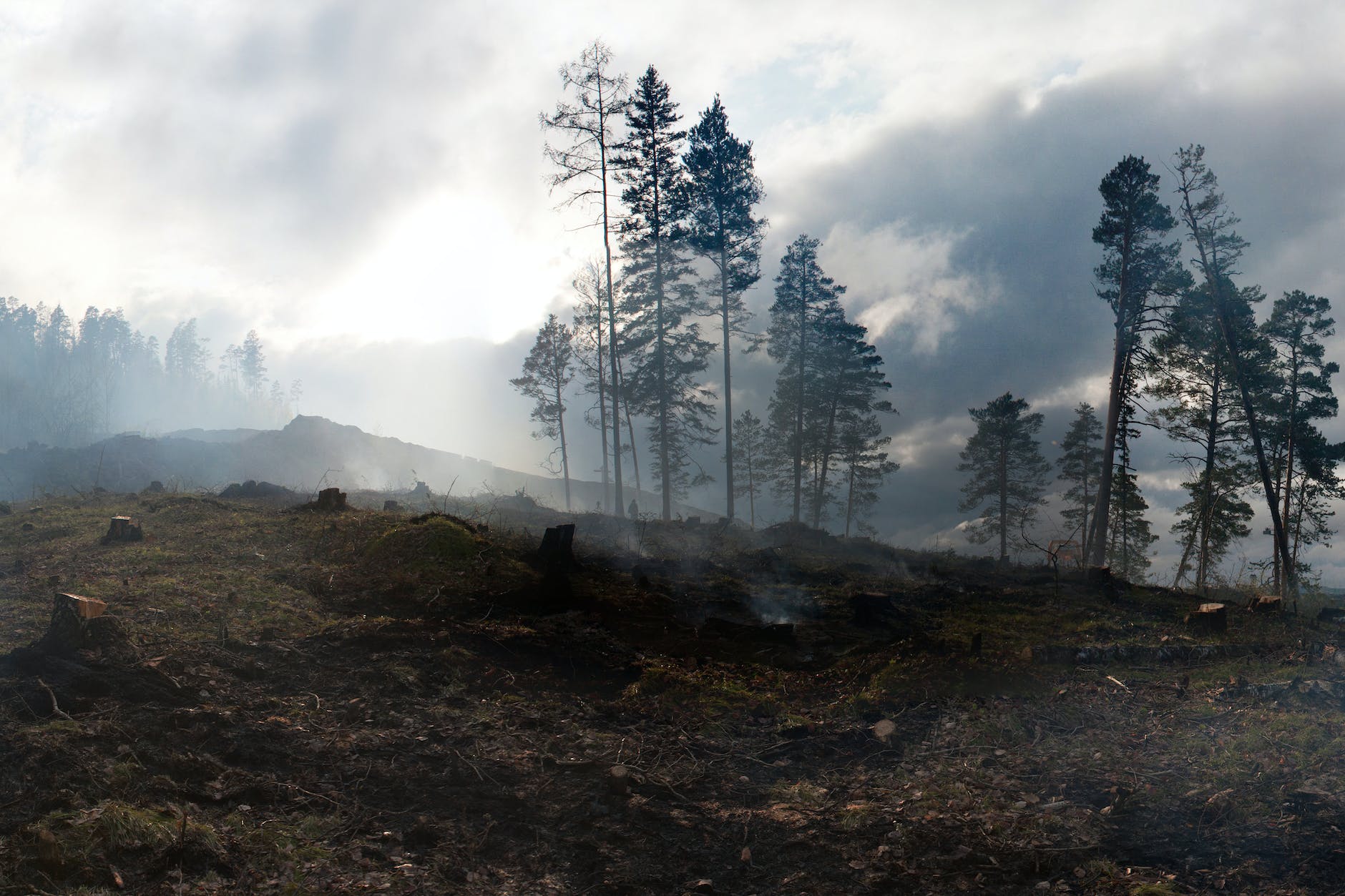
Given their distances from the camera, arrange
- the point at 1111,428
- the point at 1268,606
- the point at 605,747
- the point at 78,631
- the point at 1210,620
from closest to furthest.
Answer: the point at 605,747 < the point at 78,631 < the point at 1210,620 < the point at 1268,606 < the point at 1111,428

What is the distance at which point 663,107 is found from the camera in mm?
26969

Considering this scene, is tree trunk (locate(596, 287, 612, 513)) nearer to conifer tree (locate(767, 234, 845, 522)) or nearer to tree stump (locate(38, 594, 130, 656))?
conifer tree (locate(767, 234, 845, 522))

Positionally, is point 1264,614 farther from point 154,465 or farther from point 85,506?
point 154,465

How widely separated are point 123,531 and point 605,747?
459 inches

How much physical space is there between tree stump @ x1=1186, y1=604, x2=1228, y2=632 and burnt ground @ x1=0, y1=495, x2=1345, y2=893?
2.41 feet

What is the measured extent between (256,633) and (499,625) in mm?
2787

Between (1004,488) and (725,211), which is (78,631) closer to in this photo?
(725,211)

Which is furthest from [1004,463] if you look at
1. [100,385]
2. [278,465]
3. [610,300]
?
[100,385]

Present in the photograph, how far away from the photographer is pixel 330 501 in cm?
1543

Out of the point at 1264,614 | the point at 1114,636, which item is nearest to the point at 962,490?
the point at 1264,614

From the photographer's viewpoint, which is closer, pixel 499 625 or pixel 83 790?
pixel 83 790

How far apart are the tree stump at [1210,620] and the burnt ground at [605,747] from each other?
734mm

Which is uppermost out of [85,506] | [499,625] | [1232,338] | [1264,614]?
[1232,338]

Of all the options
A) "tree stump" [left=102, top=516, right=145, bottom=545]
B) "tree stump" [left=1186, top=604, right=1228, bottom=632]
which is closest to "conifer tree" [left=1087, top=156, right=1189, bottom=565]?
"tree stump" [left=1186, top=604, right=1228, bottom=632]
